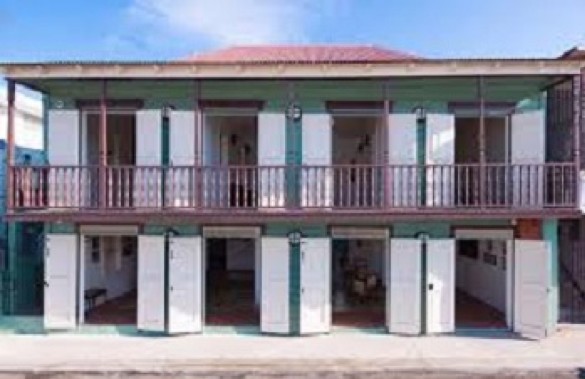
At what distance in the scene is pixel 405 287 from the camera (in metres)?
14.0

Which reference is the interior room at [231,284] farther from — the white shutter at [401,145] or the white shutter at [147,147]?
the white shutter at [401,145]

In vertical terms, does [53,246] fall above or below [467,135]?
below

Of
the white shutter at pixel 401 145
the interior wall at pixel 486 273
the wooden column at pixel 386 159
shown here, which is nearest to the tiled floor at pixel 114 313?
the wooden column at pixel 386 159

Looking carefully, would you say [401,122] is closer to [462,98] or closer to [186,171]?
[462,98]

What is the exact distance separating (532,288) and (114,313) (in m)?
9.46

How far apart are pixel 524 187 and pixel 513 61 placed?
2636 millimetres

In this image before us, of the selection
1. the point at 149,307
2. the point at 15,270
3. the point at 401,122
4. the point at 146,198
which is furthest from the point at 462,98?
the point at 15,270

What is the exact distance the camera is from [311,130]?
14219mm

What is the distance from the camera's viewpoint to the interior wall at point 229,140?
16.1 meters

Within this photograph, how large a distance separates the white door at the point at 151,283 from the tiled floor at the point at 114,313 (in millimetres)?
728

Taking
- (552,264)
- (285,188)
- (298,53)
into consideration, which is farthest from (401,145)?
(298,53)

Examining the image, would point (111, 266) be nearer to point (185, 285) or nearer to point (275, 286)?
point (185, 285)

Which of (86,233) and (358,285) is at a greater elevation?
(86,233)

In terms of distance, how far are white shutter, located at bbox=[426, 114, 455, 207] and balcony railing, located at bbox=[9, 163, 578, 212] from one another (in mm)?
32
